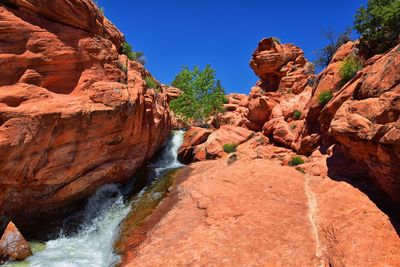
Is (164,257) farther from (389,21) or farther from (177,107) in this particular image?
(177,107)

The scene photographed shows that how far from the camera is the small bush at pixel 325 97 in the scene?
23281mm

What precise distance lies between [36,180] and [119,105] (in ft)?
20.9

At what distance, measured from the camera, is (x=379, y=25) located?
25.5 meters

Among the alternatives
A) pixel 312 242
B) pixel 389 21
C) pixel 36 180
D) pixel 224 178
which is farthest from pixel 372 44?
pixel 36 180

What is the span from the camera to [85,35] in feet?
66.9

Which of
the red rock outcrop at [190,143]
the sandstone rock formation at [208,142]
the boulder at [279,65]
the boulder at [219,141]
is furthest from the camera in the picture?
the boulder at [279,65]

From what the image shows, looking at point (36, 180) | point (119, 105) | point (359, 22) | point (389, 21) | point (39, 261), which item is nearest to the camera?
point (39, 261)

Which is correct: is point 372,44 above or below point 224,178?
above

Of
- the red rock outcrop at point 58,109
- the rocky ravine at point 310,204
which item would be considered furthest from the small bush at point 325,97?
the red rock outcrop at point 58,109

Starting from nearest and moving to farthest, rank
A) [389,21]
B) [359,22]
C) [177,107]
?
[389,21]
[359,22]
[177,107]

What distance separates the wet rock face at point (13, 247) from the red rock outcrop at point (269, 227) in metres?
4.78

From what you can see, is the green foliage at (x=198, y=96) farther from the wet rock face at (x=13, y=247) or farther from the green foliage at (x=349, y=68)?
the wet rock face at (x=13, y=247)

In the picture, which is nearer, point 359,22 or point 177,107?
point 359,22

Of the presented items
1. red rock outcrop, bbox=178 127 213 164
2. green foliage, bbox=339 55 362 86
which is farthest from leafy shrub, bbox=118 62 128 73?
green foliage, bbox=339 55 362 86
